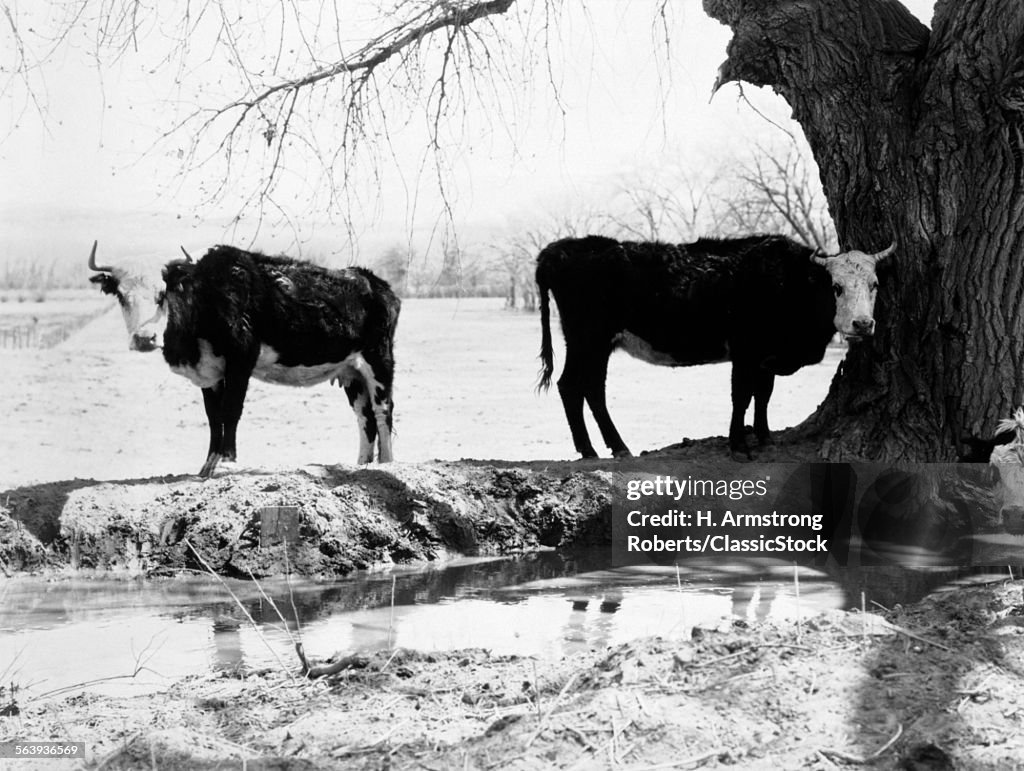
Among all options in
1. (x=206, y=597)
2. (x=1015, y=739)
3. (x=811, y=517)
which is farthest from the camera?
(x=811, y=517)

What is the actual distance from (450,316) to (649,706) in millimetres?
20028

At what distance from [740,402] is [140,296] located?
14.2 feet

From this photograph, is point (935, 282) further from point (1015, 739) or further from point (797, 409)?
point (797, 409)

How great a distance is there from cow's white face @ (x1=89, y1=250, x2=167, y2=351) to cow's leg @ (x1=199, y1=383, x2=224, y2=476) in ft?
1.94

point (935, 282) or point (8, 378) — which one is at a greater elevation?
point (935, 282)

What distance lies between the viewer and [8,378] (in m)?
15.5

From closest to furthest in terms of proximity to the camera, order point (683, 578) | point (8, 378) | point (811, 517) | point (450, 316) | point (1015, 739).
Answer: point (1015, 739)
point (683, 578)
point (811, 517)
point (8, 378)
point (450, 316)

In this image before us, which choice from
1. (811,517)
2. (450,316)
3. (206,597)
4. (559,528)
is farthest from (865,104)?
(450,316)

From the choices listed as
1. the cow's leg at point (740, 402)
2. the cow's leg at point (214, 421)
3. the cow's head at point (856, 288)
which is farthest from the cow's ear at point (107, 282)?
the cow's head at point (856, 288)

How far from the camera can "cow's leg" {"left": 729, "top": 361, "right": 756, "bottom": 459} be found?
31.4ft

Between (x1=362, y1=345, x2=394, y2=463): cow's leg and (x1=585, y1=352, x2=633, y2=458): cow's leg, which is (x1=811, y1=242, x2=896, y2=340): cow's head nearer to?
(x1=585, y1=352, x2=633, y2=458): cow's leg

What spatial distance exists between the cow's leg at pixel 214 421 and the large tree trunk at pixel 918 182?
4.16 meters

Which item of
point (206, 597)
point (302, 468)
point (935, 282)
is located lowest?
point (206, 597)

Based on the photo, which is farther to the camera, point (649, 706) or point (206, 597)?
point (206, 597)
